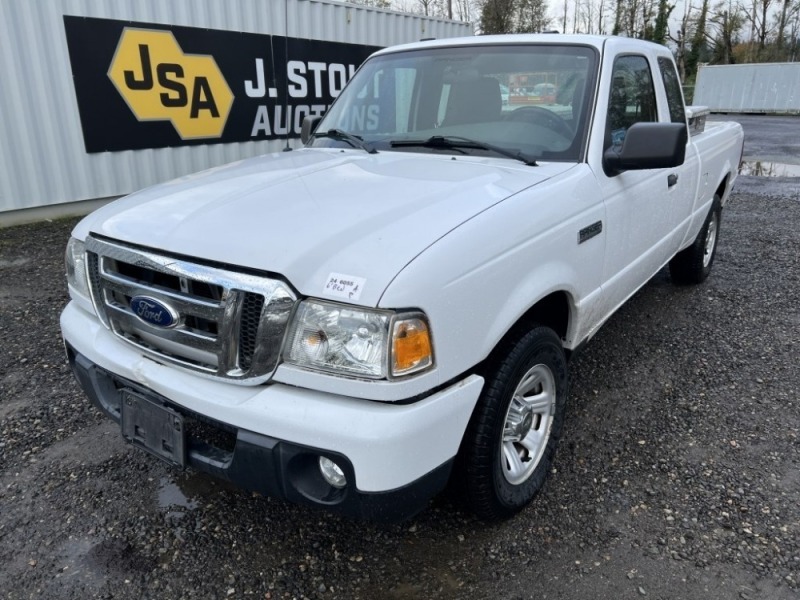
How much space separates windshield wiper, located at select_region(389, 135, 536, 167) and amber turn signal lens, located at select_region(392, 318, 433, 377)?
1285mm

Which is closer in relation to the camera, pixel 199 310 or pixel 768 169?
pixel 199 310

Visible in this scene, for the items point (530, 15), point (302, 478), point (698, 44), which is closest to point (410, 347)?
point (302, 478)

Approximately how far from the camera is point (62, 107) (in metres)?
7.09

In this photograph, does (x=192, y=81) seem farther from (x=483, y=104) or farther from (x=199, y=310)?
(x=199, y=310)

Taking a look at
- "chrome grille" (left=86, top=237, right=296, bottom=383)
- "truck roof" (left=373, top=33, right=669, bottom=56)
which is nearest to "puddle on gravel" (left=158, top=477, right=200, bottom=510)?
"chrome grille" (left=86, top=237, right=296, bottom=383)

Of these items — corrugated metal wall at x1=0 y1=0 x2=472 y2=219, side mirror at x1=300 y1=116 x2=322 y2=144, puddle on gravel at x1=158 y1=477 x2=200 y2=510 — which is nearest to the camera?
puddle on gravel at x1=158 y1=477 x2=200 y2=510

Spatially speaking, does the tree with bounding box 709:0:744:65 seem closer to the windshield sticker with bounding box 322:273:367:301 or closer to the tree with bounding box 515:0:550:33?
the tree with bounding box 515:0:550:33

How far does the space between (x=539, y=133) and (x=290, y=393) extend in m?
A: 1.83

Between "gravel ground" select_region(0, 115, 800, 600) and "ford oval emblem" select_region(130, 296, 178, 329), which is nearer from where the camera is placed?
"ford oval emblem" select_region(130, 296, 178, 329)

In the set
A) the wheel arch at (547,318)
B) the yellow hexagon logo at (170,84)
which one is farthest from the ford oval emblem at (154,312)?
the yellow hexagon logo at (170,84)

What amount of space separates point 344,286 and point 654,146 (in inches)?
63.9

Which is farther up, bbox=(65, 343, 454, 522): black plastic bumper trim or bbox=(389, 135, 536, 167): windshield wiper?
bbox=(389, 135, 536, 167): windshield wiper

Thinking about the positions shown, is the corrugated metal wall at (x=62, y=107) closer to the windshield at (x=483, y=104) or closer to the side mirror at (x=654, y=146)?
the windshield at (x=483, y=104)

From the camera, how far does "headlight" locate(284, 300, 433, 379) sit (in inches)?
71.3
